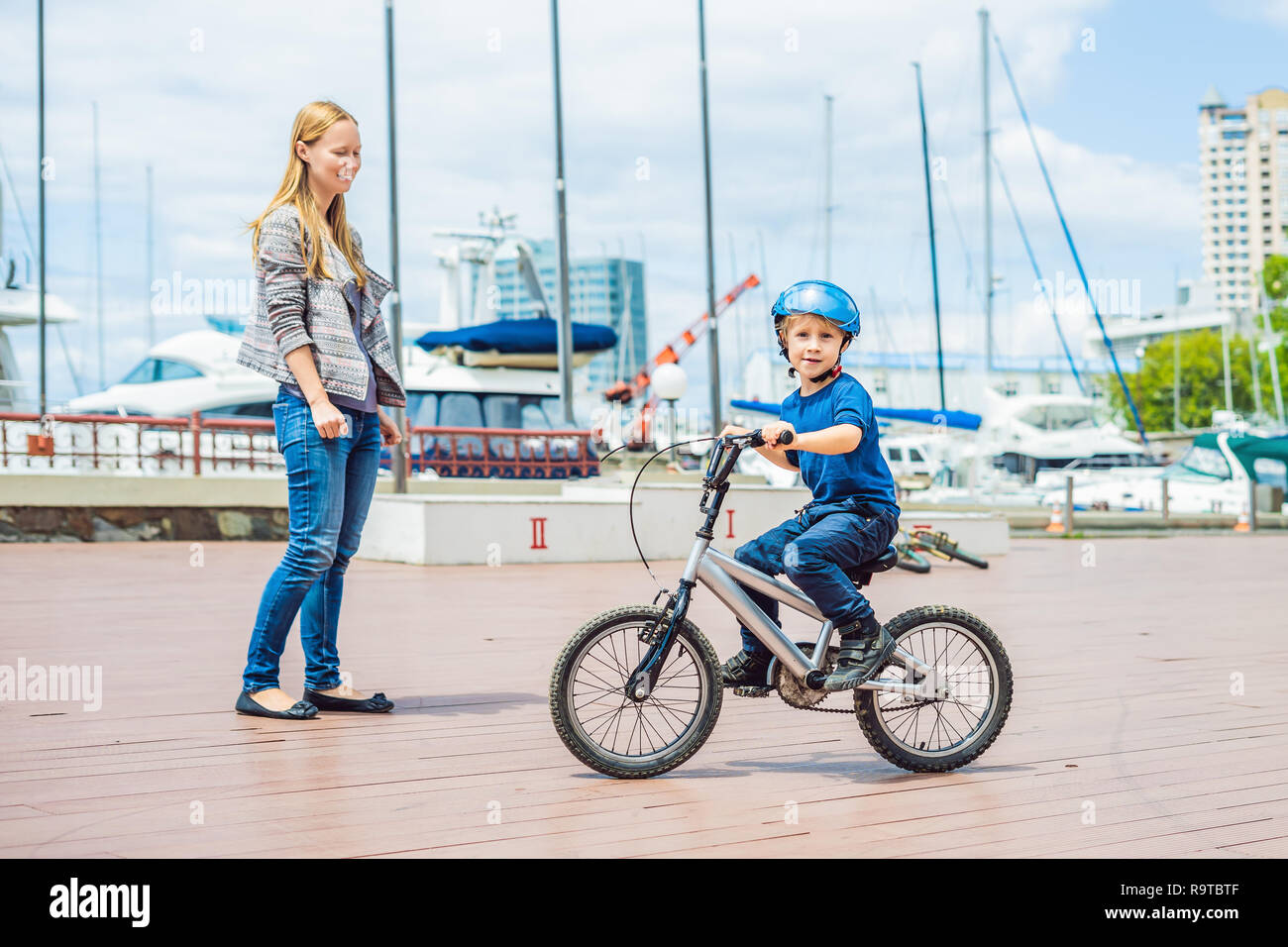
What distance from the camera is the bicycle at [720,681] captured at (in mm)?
3740

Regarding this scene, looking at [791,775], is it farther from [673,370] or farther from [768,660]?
[673,370]

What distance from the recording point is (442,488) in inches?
790

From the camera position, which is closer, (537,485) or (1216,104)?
(537,485)

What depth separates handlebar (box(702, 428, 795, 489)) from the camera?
357 cm

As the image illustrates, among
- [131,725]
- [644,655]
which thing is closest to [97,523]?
[131,725]

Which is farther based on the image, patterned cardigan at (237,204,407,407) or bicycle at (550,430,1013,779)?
patterned cardigan at (237,204,407,407)

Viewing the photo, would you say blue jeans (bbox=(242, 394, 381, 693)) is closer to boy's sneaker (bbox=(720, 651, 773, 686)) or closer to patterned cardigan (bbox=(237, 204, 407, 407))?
patterned cardigan (bbox=(237, 204, 407, 407))

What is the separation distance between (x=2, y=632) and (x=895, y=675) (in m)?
5.06

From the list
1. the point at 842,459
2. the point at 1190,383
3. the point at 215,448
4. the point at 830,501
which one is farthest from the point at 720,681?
the point at 1190,383

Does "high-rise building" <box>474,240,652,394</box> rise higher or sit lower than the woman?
higher

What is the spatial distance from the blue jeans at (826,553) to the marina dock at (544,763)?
1.66ft

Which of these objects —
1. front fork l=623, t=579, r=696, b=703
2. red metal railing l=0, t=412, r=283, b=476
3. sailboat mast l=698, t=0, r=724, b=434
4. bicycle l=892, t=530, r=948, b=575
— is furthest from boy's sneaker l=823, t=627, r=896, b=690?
sailboat mast l=698, t=0, r=724, b=434

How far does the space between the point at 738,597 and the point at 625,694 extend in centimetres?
43

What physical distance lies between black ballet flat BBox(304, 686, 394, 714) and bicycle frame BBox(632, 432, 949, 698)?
Result: 1.46 metres
